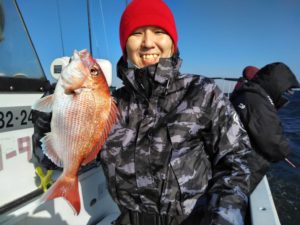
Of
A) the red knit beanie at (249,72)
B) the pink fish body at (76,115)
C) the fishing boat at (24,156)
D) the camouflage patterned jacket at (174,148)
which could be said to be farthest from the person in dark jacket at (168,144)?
the red knit beanie at (249,72)

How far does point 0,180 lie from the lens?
2412mm

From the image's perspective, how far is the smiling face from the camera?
2098mm

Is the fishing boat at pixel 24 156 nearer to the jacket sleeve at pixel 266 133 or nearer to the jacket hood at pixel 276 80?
the jacket sleeve at pixel 266 133

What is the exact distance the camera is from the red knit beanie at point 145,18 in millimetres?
2133

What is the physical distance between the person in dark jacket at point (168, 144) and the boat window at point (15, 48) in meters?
1.15

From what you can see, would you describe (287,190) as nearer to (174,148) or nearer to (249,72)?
(249,72)

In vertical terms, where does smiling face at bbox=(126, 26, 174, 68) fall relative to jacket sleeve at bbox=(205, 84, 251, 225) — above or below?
above

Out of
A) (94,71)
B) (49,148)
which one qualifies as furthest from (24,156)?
(94,71)

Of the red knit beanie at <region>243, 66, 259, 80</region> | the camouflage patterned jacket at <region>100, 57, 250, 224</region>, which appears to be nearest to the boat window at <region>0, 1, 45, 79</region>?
the camouflage patterned jacket at <region>100, 57, 250, 224</region>

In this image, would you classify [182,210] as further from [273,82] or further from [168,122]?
[273,82]

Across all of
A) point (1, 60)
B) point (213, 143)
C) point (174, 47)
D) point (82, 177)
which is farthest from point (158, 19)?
point (82, 177)

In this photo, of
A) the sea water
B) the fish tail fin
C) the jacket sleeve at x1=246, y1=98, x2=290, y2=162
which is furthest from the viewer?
the sea water

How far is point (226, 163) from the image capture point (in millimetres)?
1945

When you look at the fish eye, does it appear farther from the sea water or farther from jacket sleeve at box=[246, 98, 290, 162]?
the sea water
